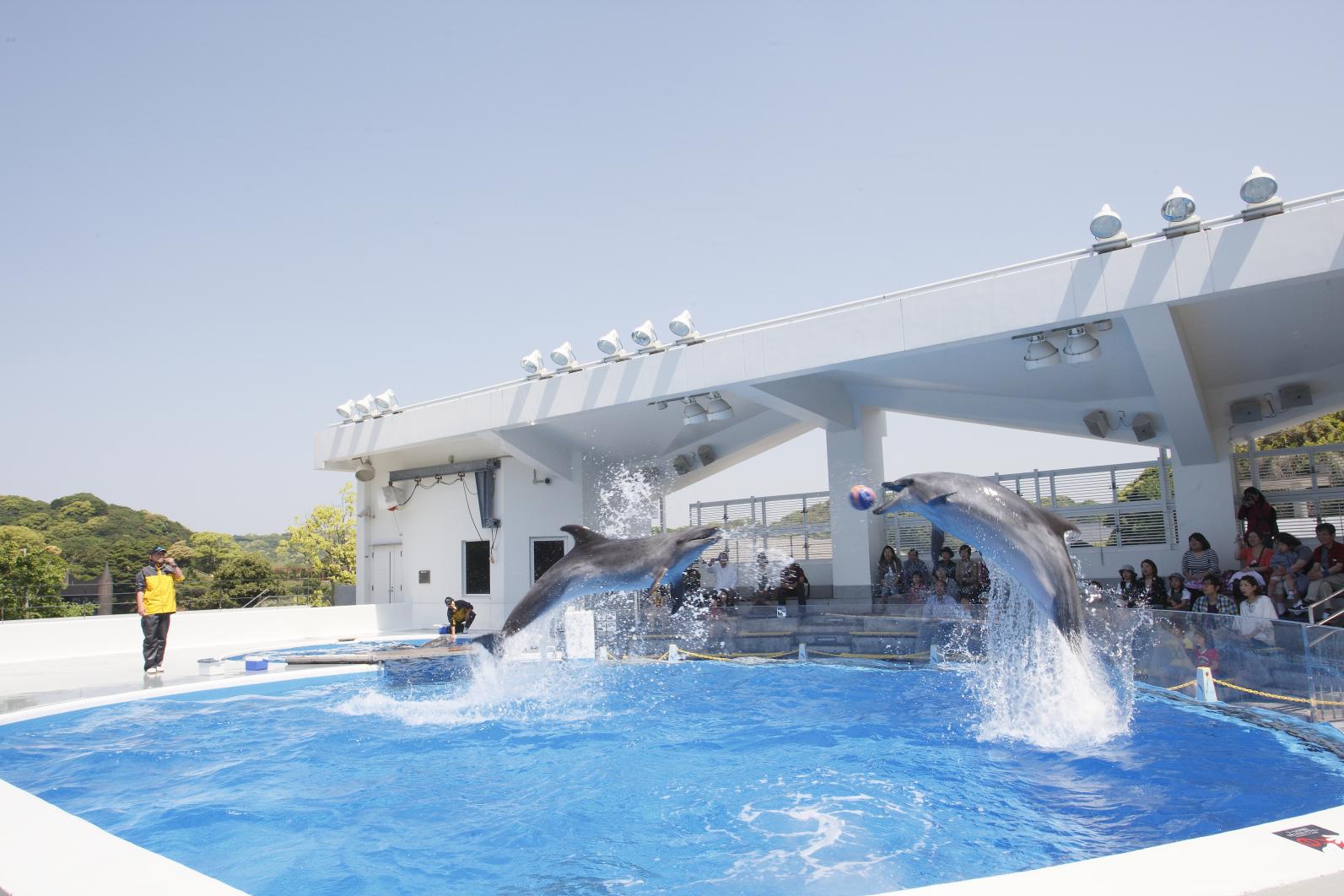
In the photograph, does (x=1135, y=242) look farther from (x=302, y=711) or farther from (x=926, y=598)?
(x=302, y=711)

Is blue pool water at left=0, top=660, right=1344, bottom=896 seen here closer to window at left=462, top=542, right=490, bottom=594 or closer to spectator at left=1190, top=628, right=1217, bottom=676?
spectator at left=1190, top=628, right=1217, bottom=676

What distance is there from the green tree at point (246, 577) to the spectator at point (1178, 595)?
28.8m

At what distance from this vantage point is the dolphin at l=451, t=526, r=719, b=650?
6633 millimetres

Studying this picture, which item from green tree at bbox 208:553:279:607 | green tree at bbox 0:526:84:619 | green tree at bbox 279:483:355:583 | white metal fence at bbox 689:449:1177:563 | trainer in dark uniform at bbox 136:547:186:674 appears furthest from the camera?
green tree at bbox 279:483:355:583

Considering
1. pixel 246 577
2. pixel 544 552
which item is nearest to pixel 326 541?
pixel 246 577

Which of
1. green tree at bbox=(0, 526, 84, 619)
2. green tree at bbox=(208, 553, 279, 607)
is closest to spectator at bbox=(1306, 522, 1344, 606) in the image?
green tree at bbox=(0, 526, 84, 619)

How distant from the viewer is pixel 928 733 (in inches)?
266

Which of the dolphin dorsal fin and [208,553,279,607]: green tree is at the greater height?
the dolphin dorsal fin

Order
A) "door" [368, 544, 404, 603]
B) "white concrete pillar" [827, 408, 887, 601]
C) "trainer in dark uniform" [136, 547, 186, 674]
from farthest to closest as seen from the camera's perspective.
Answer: "door" [368, 544, 404, 603] → "white concrete pillar" [827, 408, 887, 601] → "trainer in dark uniform" [136, 547, 186, 674]

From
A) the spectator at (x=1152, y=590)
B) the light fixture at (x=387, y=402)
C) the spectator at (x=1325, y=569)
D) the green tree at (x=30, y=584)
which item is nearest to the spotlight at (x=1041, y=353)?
the spectator at (x=1152, y=590)

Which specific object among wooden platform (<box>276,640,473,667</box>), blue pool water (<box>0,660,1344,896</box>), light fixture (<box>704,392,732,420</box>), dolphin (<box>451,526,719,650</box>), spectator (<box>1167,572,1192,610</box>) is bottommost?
blue pool water (<box>0,660,1344,896</box>)

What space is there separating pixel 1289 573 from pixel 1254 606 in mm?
1175

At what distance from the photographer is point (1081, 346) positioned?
9.08 metres

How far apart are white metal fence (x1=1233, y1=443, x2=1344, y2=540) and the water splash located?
578cm
